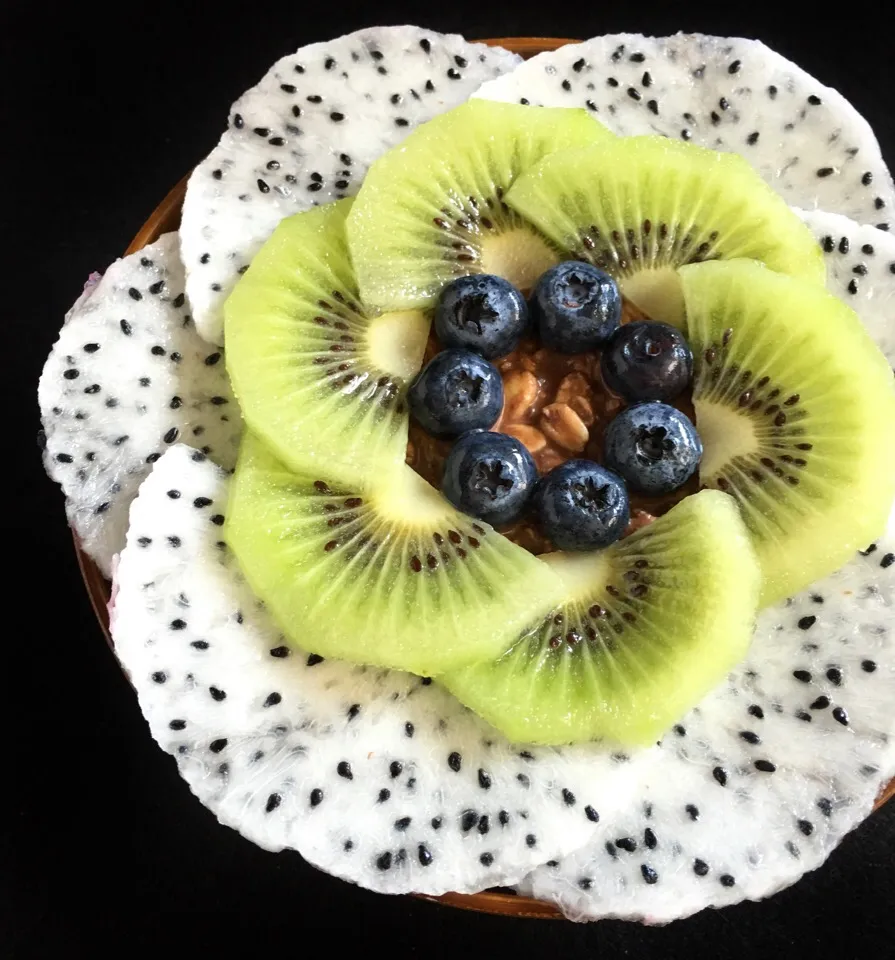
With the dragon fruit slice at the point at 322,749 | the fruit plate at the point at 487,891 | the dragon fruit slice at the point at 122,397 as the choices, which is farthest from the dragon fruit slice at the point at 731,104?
the dragon fruit slice at the point at 322,749

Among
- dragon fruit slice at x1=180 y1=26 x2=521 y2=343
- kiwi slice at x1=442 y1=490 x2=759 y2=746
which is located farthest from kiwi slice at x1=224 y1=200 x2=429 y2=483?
kiwi slice at x1=442 y1=490 x2=759 y2=746

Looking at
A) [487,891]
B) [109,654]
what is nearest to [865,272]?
[487,891]

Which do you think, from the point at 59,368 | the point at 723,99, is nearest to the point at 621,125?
the point at 723,99

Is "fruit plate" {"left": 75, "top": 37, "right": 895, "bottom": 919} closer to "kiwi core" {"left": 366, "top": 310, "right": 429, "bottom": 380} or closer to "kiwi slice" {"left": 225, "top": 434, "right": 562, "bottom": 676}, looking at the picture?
"kiwi slice" {"left": 225, "top": 434, "right": 562, "bottom": 676}

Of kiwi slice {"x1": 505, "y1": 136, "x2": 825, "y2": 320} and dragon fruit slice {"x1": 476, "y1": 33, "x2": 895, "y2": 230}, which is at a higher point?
dragon fruit slice {"x1": 476, "y1": 33, "x2": 895, "y2": 230}

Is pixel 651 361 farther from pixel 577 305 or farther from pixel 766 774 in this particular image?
pixel 766 774
